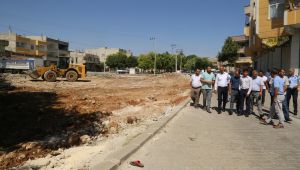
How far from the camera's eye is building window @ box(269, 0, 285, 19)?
88.7 ft

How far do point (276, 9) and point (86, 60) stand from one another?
328 feet

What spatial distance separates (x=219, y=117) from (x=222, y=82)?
1354 mm

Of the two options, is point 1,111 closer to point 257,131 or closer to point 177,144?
point 177,144

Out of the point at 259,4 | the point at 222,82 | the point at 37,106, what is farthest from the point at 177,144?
the point at 259,4

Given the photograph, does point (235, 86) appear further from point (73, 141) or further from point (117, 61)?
point (117, 61)

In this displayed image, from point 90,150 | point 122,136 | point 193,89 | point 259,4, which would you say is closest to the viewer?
point 90,150

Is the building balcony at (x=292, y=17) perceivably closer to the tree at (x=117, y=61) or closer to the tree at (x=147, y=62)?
the tree at (x=147, y=62)

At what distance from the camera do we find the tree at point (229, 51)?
66988mm

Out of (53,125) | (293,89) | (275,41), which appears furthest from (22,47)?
(293,89)

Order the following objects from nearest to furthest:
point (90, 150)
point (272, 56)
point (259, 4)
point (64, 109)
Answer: point (90, 150) → point (64, 109) → point (259, 4) → point (272, 56)

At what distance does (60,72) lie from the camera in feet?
122

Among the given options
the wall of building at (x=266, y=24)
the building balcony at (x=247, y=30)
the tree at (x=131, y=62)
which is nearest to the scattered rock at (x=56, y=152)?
the wall of building at (x=266, y=24)

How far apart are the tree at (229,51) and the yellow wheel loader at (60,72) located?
36.7m

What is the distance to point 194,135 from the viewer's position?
9023mm
